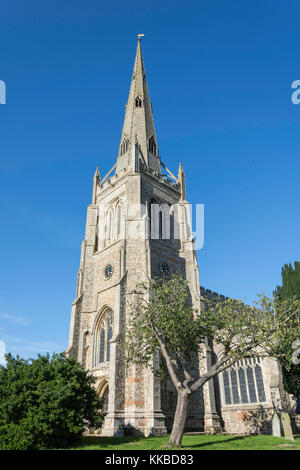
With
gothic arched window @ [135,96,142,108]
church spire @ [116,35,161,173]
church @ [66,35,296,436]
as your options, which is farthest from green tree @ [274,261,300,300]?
gothic arched window @ [135,96,142,108]

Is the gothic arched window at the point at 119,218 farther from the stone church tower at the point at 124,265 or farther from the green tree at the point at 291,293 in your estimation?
the green tree at the point at 291,293

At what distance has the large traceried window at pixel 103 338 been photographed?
960 inches

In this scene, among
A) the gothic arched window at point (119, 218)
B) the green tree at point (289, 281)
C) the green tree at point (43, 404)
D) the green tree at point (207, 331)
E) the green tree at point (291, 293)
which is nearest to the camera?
the green tree at point (43, 404)

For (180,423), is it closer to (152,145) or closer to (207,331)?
(207,331)

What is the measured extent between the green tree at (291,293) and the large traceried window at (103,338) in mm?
11456

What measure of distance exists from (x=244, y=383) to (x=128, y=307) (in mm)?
10022

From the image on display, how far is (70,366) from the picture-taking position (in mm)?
15938

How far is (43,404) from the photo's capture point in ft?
44.9

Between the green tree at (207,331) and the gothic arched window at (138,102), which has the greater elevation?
the gothic arched window at (138,102)

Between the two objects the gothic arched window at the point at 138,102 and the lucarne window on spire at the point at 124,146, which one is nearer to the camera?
the lucarne window on spire at the point at 124,146

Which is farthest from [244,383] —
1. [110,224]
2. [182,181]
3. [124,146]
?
[124,146]

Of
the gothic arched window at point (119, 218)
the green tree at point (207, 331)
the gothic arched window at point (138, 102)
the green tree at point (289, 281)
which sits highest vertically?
the gothic arched window at point (138, 102)

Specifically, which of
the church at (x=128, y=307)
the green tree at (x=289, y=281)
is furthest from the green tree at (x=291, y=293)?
the church at (x=128, y=307)
